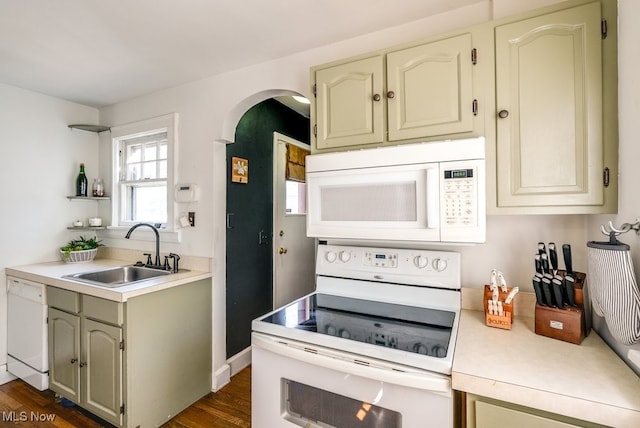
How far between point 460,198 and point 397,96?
20.9 inches

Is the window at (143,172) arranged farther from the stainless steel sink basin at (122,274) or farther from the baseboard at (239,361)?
the baseboard at (239,361)

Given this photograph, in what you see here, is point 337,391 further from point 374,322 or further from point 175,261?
point 175,261

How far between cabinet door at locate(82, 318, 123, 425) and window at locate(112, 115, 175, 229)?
33.5 inches

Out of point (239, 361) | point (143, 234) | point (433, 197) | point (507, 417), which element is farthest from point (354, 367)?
point (143, 234)

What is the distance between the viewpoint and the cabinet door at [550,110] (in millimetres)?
1040

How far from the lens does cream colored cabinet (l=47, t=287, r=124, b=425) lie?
1.71 metres

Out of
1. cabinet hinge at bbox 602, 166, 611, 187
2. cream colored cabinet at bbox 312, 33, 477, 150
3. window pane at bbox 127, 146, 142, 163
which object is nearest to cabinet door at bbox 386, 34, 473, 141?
cream colored cabinet at bbox 312, 33, 477, 150

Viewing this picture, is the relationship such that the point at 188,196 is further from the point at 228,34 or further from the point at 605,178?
the point at 605,178

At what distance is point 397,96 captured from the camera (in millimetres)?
1343

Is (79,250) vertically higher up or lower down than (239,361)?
higher up

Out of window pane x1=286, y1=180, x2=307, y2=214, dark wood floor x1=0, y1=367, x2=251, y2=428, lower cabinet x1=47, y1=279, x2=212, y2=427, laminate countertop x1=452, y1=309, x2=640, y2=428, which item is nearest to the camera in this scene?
laminate countertop x1=452, y1=309, x2=640, y2=428

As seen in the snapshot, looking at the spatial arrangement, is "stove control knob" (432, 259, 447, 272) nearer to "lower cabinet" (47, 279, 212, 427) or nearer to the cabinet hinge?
the cabinet hinge

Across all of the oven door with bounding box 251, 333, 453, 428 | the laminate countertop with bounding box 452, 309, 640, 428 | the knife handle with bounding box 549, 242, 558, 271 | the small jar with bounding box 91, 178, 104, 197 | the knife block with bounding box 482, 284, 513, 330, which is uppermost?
the small jar with bounding box 91, 178, 104, 197

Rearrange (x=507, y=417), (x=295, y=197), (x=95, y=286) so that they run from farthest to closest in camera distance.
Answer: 1. (x=295, y=197)
2. (x=95, y=286)
3. (x=507, y=417)
